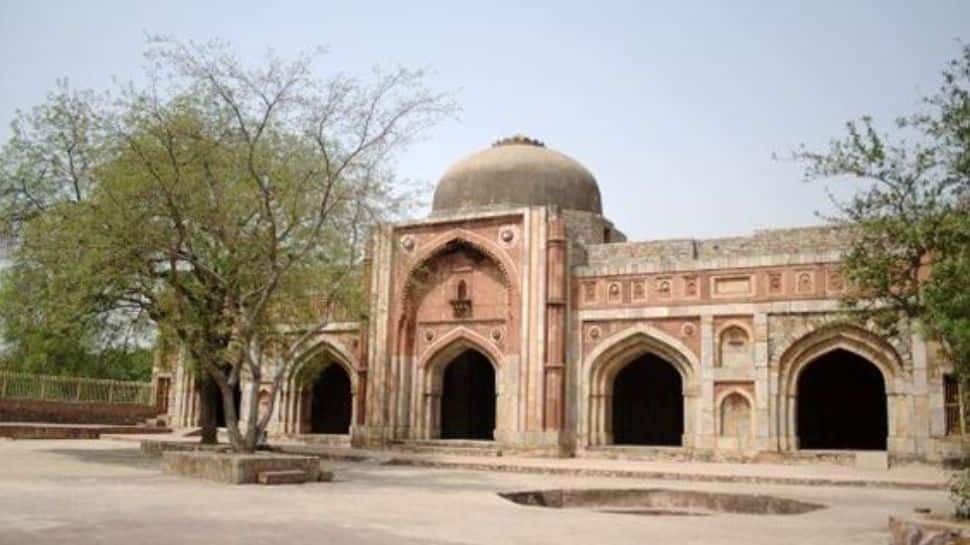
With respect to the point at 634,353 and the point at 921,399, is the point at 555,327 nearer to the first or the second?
the point at 634,353

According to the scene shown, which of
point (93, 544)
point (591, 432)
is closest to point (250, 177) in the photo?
point (93, 544)

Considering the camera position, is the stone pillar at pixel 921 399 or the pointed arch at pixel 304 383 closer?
the stone pillar at pixel 921 399

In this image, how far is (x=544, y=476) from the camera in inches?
634

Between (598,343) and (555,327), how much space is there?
1122 millimetres

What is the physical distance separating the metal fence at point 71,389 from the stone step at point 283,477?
18.4 m

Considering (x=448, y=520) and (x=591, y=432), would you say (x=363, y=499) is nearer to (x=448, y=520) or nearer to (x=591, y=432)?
(x=448, y=520)

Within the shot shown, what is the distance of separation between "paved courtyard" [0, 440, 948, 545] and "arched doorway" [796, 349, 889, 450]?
11.3m

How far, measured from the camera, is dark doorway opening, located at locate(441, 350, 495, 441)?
90.6 ft

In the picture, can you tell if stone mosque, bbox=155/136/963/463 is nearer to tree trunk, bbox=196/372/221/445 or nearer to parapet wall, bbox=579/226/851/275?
parapet wall, bbox=579/226/851/275

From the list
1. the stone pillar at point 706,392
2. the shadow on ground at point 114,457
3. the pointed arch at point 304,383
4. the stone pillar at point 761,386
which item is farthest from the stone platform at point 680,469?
the pointed arch at point 304,383

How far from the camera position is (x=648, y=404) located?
87.9 ft

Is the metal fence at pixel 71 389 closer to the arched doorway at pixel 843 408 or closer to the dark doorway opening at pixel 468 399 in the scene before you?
the dark doorway opening at pixel 468 399

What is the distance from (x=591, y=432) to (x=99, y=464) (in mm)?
11425

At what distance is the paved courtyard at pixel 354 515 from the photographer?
7373 mm
